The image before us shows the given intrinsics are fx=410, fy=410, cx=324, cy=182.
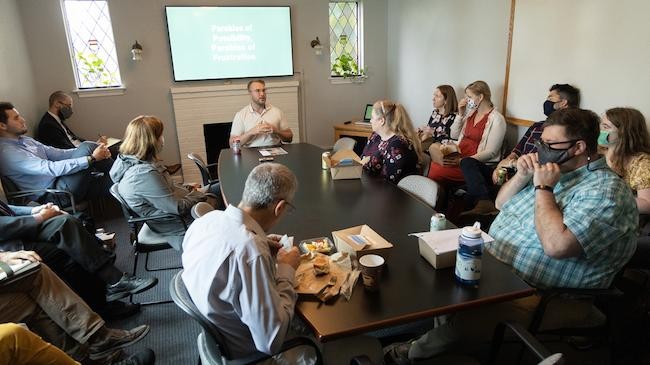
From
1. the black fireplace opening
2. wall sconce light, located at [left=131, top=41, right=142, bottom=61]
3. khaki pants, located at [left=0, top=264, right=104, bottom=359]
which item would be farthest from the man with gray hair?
the black fireplace opening

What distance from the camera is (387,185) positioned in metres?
2.60

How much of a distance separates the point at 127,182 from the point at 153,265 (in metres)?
1.01

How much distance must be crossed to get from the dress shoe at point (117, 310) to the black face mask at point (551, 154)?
244 centimetres

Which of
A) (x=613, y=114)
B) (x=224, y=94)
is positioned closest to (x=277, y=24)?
(x=224, y=94)

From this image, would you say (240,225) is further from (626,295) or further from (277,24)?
(277,24)

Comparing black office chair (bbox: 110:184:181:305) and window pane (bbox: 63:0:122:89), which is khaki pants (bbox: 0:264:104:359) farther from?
window pane (bbox: 63:0:122:89)

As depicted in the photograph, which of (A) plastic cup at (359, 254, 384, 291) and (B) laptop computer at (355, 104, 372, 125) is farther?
(B) laptop computer at (355, 104, 372, 125)

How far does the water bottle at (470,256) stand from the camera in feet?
4.46

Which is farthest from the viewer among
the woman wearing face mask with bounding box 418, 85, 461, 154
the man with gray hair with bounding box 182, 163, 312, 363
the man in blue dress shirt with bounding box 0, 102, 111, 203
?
the woman wearing face mask with bounding box 418, 85, 461, 154

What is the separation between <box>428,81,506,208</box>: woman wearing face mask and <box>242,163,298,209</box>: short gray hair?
8.20 feet

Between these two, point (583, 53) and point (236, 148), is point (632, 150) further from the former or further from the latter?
point (236, 148)

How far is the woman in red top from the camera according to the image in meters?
3.76

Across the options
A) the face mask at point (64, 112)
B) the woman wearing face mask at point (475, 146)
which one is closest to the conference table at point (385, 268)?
the woman wearing face mask at point (475, 146)

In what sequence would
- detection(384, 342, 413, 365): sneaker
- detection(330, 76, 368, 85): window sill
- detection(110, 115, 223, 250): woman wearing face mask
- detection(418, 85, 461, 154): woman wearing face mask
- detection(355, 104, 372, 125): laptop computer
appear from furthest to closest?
detection(330, 76, 368, 85): window sill → detection(355, 104, 372, 125): laptop computer → detection(418, 85, 461, 154): woman wearing face mask → detection(110, 115, 223, 250): woman wearing face mask → detection(384, 342, 413, 365): sneaker
